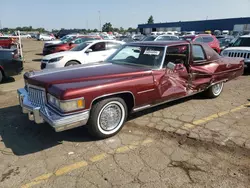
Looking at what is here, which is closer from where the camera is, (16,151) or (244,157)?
(244,157)

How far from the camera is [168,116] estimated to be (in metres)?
4.69

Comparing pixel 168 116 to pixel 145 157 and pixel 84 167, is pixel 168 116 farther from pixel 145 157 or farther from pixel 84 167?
pixel 84 167

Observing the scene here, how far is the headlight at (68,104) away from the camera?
3.07 meters

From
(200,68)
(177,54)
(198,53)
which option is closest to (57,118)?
(177,54)

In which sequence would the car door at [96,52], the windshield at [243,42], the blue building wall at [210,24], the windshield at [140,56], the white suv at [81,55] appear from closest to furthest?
the windshield at [140,56]
the white suv at [81,55]
the car door at [96,52]
the windshield at [243,42]
the blue building wall at [210,24]

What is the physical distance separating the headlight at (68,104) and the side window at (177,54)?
1.99 meters

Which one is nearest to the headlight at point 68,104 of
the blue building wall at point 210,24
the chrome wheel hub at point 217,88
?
the chrome wheel hub at point 217,88

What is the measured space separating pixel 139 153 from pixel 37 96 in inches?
76.1

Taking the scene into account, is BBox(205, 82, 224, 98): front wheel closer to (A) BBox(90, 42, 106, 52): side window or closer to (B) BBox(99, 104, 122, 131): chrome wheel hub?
(B) BBox(99, 104, 122, 131): chrome wheel hub

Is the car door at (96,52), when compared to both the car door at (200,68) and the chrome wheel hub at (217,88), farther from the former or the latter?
the chrome wheel hub at (217,88)

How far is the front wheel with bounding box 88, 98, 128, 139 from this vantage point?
342 centimetres

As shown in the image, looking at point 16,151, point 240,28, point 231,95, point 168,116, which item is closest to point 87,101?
point 16,151

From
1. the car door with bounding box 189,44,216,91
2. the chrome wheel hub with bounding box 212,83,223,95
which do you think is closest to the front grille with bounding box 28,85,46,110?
the car door with bounding box 189,44,216,91

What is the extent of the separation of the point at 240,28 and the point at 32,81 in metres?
54.6
